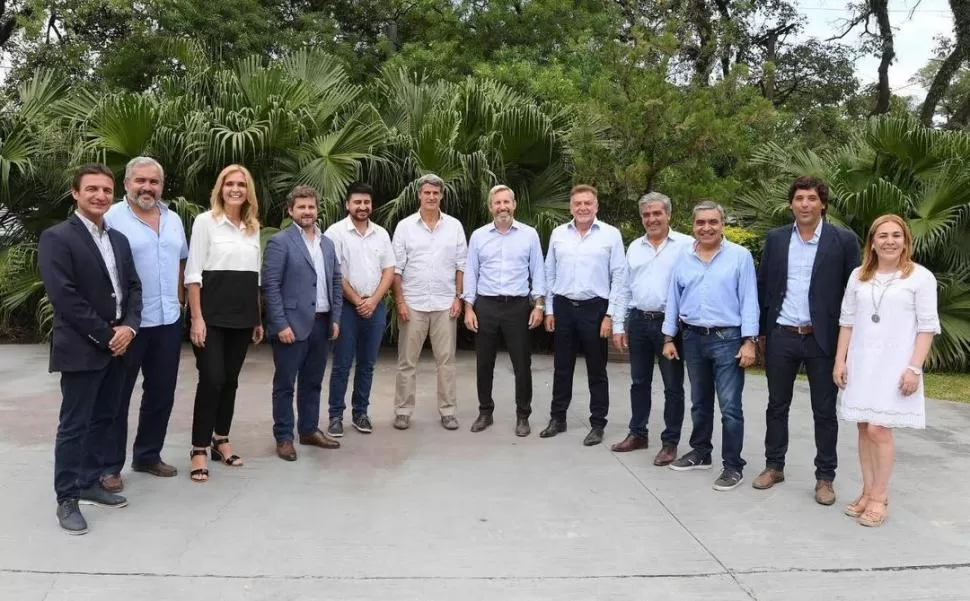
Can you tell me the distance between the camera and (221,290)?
4.56m

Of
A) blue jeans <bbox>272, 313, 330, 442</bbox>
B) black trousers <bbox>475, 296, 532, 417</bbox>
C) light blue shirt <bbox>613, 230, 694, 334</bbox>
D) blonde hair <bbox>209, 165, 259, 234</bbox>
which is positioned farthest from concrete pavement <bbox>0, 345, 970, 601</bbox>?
blonde hair <bbox>209, 165, 259, 234</bbox>

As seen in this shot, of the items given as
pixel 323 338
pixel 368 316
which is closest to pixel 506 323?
pixel 368 316

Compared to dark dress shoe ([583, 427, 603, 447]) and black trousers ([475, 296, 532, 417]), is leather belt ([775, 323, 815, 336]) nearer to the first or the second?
dark dress shoe ([583, 427, 603, 447])

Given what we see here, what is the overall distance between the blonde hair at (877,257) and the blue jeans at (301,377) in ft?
11.0

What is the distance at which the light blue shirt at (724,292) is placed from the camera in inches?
181

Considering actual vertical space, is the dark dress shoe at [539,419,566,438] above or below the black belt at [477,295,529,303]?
below

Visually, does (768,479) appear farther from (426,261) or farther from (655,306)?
(426,261)

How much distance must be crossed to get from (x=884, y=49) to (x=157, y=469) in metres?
23.6

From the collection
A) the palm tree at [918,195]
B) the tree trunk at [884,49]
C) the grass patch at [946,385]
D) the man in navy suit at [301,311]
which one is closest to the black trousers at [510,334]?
the man in navy suit at [301,311]

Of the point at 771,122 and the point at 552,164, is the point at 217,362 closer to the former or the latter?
the point at 552,164

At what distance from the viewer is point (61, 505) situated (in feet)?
12.7

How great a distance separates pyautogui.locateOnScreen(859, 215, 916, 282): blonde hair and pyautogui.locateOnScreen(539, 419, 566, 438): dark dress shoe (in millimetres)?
2500

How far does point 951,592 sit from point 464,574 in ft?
6.88

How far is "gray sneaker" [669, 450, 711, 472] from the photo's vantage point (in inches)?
196
